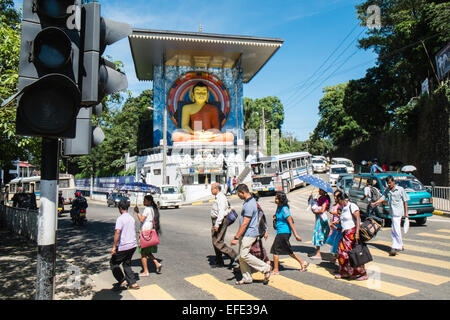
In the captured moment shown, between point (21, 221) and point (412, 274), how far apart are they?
13.1m

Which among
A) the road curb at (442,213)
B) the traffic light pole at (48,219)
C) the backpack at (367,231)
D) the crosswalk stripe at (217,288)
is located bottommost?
the crosswalk stripe at (217,288)

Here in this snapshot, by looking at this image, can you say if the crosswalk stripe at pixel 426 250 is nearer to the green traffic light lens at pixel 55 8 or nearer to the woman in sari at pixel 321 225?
the woman in sari at pixel 321 225

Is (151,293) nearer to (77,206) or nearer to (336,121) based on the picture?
(77,206)

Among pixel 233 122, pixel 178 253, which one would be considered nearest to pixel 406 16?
pixel 233 122

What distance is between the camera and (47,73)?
2.67 m

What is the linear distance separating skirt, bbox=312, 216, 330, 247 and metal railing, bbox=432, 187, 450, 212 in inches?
404

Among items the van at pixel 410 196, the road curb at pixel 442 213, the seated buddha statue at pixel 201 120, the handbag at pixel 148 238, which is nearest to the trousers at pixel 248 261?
the handbag at pixel 148 238

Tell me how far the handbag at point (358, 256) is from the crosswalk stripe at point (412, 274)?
0.82 meters

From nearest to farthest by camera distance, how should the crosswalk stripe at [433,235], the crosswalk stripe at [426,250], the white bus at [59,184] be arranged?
the crosswalk stripe at [426,250]
the crosswalk stripe at [433,235]
the white bus at [59,184]

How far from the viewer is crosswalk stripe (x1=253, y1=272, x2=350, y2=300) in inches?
206

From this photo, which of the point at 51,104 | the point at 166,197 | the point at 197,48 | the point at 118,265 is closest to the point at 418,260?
the point at 118,265

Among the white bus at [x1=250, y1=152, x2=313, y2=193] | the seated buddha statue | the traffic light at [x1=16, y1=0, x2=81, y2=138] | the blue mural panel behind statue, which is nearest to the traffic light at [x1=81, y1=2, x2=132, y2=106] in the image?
the traffic light at [x1=16, y1=0, x2=81, y2=138]

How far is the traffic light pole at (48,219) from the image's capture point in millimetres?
2802
